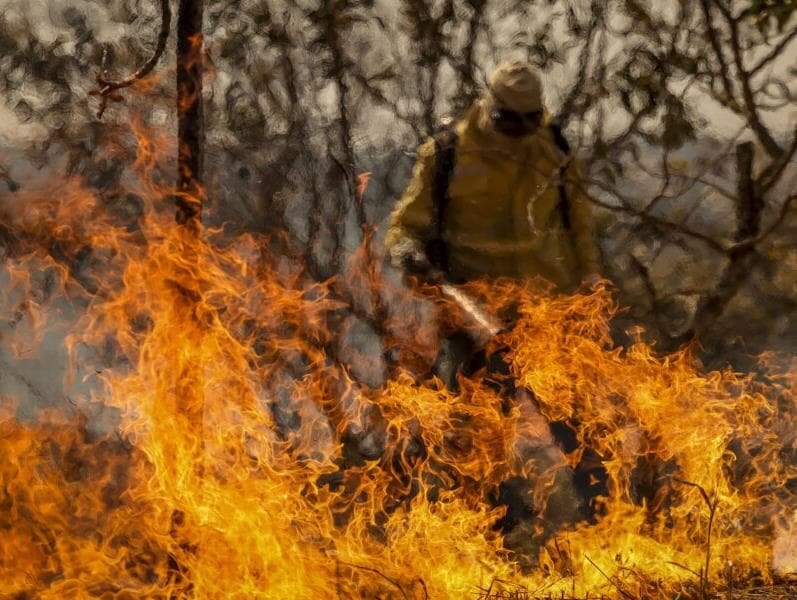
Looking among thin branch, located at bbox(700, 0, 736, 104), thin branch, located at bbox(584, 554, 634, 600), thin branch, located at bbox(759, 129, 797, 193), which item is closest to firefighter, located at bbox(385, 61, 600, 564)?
thin branch, located at bbox(584, 554, 634, 600)

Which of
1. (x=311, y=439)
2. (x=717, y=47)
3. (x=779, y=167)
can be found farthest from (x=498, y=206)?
(x=311, y=439)

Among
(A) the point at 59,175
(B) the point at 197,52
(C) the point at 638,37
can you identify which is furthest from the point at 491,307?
(A) the point at 59,175

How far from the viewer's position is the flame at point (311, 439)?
16.0ft

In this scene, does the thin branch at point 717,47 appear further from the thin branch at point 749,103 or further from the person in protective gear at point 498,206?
the person in protective gear at point 498,206

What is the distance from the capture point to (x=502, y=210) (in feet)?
17.5

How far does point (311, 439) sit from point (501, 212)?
9.27 feet

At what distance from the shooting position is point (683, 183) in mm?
7098

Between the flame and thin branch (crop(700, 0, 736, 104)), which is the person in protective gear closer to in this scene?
the flame

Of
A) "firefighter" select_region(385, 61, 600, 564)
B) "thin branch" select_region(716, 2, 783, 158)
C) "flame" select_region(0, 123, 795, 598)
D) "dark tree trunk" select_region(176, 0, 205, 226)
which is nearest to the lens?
"dark tree trunk" select_region(176, 0, 205, 226)

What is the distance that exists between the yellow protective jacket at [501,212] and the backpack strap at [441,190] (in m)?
0.02

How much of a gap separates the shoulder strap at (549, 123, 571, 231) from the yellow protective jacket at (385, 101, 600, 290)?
17 mm

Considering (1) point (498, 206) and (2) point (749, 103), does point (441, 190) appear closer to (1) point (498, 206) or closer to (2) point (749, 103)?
(1) point (498, 206)

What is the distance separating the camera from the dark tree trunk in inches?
182

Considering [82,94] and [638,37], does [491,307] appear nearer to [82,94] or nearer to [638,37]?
[638,37]
